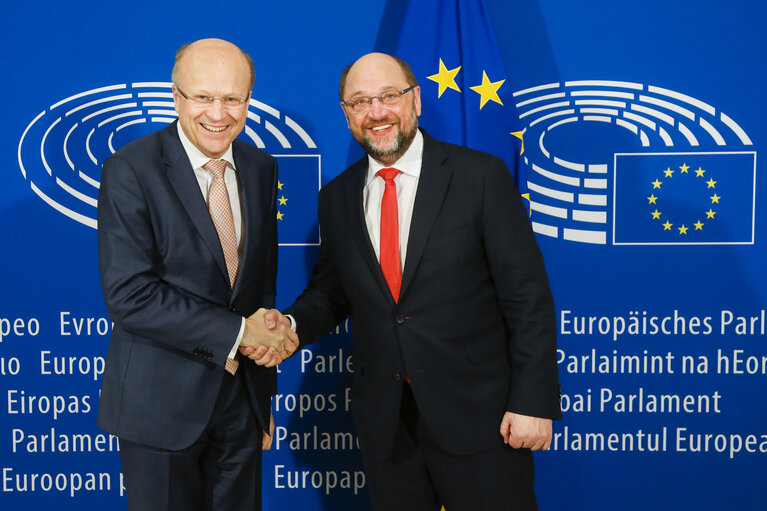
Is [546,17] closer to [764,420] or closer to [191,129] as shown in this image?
[191,129]

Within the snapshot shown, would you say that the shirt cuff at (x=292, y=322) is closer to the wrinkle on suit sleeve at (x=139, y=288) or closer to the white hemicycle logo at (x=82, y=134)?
the wrinkle on suit sleeve at (x=139, y=288)

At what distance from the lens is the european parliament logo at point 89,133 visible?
108 inches

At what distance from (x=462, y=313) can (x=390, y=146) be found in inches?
21.6

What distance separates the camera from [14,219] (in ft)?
9.10

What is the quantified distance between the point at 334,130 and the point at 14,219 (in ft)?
4.59

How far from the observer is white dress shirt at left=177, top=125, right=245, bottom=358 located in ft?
6.26

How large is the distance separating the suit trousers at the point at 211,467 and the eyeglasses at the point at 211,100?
0.78 m

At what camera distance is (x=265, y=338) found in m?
1.90

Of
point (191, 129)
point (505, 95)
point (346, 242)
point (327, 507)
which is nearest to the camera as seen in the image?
point (191, 129)

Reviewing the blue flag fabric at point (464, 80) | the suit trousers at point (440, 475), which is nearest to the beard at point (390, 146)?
the blue flag fabric at point (464, 80)

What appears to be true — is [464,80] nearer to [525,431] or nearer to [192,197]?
[192,197]

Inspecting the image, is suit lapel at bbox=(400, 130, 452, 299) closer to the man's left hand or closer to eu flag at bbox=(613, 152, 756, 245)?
the man's left hand

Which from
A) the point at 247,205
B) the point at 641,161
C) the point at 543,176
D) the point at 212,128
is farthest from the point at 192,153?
the point at 641,161

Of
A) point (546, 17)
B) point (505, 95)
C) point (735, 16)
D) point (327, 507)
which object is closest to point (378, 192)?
point (505, 95)
